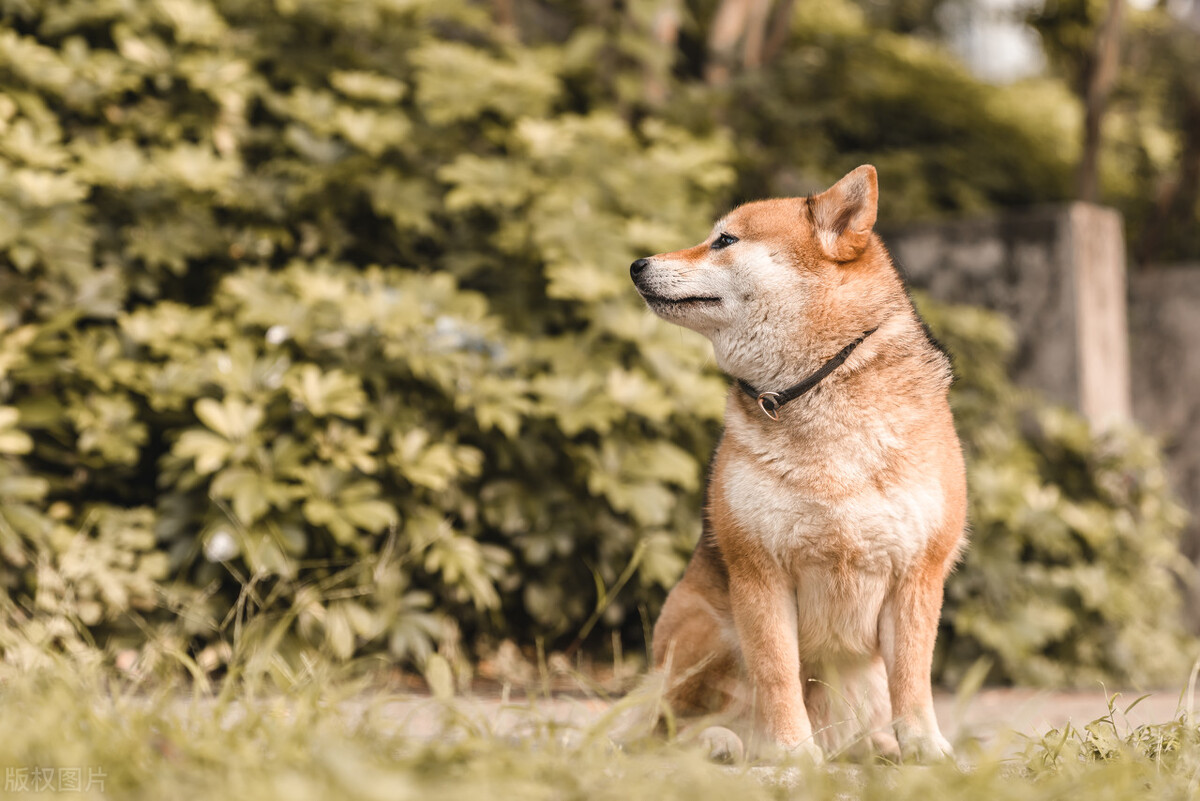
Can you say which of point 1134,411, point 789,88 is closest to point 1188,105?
point 1134,411

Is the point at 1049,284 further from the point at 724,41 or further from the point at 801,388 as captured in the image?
the point at 801,388

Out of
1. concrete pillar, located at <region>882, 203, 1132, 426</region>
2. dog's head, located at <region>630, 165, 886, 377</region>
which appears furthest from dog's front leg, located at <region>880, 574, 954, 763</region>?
concrete pillar, located at <region>882, 203, 1132, 426</region>

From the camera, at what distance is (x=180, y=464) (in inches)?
156

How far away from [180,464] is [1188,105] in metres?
8.56

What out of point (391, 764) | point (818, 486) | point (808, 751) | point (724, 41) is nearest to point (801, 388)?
point (818, 486)

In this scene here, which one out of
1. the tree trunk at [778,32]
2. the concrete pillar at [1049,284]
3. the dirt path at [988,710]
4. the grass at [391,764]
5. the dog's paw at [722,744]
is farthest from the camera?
the tree trunk at [778,32]

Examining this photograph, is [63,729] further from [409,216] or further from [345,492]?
[409,216]

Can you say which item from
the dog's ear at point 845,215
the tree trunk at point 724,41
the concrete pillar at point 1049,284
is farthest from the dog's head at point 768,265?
the tree trunk at point 724,41

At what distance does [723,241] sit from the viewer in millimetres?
2693

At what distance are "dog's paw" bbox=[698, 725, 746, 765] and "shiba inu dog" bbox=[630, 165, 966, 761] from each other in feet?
0.23

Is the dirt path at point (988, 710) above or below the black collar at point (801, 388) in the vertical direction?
below

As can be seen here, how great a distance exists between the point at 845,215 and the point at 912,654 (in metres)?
1.12

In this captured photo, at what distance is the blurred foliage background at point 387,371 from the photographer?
393 cm

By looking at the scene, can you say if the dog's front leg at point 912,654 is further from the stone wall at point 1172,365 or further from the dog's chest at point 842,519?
the stone wall at point 1172,365
